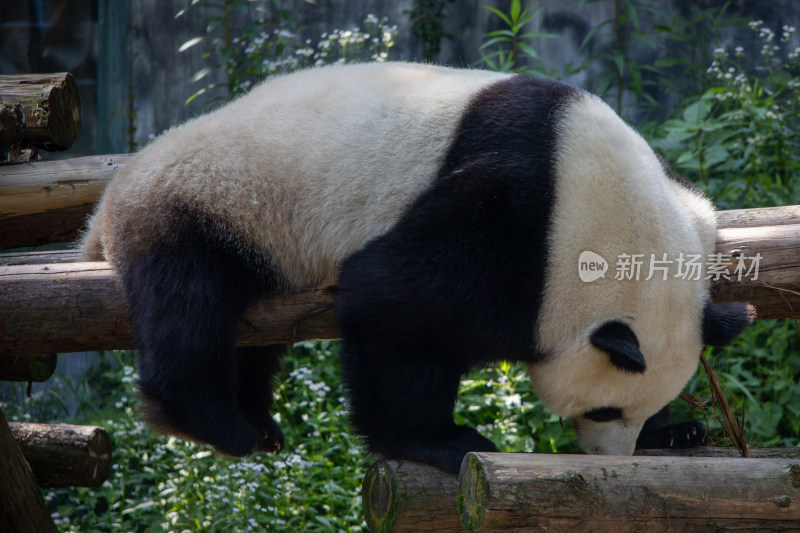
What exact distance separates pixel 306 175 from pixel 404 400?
35.5 inches

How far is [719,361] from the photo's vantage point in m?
4.96

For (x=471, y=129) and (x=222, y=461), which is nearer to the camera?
(x=471, y=129)

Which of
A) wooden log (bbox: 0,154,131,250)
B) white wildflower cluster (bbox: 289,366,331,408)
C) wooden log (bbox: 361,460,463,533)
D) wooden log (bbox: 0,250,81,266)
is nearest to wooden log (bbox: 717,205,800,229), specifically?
wooden log (bbox: 361,460,463,533)

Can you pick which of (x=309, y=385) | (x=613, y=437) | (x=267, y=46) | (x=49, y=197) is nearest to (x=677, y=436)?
(x=613, y=437)

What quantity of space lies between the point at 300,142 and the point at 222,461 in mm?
2473

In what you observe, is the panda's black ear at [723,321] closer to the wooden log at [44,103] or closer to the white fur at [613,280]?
the white fur at [613,280]

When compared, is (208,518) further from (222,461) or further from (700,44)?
(700,44)

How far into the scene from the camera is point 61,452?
3729mm

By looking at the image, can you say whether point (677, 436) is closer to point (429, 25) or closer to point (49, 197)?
point (49, 197)

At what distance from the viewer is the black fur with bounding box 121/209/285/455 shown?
9.35ft

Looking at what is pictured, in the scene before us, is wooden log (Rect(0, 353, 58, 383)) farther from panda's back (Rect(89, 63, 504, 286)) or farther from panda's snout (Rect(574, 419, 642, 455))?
panda's snout (Rect(574, 419, 642, 455))

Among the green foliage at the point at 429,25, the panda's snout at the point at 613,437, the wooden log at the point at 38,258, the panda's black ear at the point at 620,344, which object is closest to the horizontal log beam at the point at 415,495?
the panda's black ear at the point at 620,344

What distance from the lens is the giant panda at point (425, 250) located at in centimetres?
272

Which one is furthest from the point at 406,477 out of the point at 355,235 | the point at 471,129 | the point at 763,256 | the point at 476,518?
the point at 763,256
